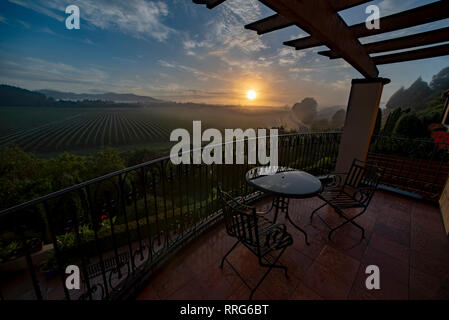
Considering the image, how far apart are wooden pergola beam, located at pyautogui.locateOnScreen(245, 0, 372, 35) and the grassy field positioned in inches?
1121

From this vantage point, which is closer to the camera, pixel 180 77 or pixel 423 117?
pixel 423 117

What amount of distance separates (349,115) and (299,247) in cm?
317

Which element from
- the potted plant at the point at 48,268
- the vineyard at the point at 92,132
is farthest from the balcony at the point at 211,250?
the vineyard at the point at 92,132

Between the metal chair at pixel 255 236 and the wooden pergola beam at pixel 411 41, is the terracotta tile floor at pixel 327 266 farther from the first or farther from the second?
the wooden pergola beam at pixel 411 41

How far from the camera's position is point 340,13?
213cm

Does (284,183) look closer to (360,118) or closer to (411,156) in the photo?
(360,118)

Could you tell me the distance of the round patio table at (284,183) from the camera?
2071mm

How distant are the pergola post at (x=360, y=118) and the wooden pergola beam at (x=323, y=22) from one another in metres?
1.13

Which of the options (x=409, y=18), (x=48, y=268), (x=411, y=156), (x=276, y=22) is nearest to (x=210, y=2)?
(x=276, y=22)

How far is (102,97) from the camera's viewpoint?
142ft

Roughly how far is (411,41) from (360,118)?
1.54 meters

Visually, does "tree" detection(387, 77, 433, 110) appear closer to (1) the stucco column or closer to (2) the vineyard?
(1) the stucco column
